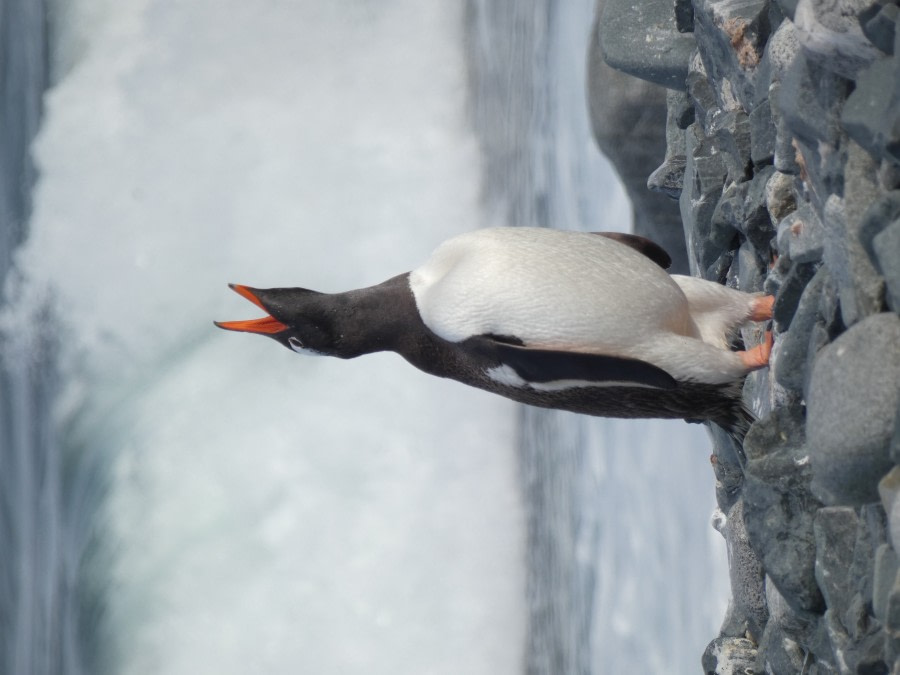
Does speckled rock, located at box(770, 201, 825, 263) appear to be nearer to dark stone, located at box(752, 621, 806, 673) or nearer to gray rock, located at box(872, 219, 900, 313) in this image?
gray rock, located at box(872, 219, 900, 313)

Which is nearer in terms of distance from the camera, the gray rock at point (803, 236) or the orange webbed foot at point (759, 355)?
the gray rock at point (803, 236)

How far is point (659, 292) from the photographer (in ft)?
6.50

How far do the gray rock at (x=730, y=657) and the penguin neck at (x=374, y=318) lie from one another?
952 millimetres

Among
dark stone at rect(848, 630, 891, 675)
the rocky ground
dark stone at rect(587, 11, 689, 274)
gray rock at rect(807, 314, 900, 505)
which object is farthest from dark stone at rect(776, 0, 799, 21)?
dark stone at rect(587, 11, 689, 274)

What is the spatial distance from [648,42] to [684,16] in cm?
13

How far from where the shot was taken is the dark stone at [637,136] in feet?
10.8

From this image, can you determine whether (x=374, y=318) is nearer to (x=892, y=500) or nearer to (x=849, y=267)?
(x=849, y=267)

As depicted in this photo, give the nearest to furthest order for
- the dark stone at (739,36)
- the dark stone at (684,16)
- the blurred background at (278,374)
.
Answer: the dark stone at (739,36)
the dark stone at (684,16)
the blurred background at (278,374)

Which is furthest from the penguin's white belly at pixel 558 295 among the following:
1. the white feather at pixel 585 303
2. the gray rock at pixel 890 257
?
the gray rock at pixel 890 257

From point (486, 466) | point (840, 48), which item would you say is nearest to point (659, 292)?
point (840, 48)

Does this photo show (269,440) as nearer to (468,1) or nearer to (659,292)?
(468,1)

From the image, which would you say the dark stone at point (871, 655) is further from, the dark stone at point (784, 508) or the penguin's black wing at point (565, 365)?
the penguin's black wing at point (565, 365)

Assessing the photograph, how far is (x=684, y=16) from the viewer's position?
8.23ft

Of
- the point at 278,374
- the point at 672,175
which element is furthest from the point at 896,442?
the point at 278,374
